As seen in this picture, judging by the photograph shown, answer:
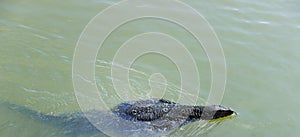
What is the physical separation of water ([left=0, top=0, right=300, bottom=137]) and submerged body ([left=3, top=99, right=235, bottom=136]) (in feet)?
0.56

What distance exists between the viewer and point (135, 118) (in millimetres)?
5539

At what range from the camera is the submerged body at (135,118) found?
552 centimetres

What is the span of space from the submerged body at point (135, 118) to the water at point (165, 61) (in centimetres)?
17

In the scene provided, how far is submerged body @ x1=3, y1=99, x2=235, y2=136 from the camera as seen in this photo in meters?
5.52

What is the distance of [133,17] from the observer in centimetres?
820

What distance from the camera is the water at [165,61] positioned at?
605 cm

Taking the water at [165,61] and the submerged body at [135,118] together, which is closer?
the submerged body at [135,118]

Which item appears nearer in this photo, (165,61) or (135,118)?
(135,118)

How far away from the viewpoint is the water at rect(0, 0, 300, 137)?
6.05 m

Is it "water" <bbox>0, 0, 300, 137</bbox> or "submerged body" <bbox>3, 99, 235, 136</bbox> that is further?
"water" <bbox>0, 0, 300, 137</bbox>

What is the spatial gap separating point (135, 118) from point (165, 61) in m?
1.93

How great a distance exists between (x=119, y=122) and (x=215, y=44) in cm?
299

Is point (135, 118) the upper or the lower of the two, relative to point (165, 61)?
lower

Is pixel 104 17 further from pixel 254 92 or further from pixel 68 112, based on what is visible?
pixel 254 92
